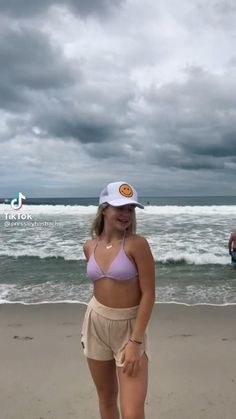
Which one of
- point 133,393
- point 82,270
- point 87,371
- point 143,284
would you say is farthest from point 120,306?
point 82,270

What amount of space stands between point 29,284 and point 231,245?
5.69 metres

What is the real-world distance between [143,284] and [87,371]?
2.27 m

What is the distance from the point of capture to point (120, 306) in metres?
2.50

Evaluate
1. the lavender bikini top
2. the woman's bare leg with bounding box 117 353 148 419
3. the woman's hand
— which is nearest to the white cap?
the lavender bikini top

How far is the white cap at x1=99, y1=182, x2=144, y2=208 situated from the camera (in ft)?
8.13

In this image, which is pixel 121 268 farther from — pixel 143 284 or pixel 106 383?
pixel 106 383

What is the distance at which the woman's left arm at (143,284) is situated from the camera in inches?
93.5

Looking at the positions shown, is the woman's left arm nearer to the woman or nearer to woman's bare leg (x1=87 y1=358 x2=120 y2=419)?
the woman

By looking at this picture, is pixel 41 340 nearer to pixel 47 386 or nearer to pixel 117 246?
pixel 47 386

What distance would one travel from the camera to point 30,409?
3.48m

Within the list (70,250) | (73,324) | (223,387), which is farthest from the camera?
(70,250)

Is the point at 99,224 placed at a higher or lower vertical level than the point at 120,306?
higher

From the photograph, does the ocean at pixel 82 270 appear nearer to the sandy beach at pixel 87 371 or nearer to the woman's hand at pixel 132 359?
the sandy beach at pixel 87 371

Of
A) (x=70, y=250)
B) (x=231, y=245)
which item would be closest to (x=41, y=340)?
(x=231, y=245)
